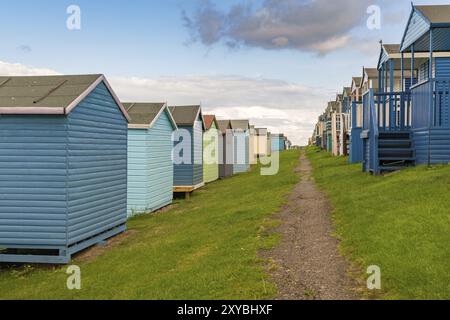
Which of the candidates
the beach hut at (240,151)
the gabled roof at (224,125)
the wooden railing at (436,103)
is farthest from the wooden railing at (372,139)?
the beach hut at (240,151)

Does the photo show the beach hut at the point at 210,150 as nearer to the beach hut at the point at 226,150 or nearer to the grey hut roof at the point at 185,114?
the beach hut at the point at 226,150

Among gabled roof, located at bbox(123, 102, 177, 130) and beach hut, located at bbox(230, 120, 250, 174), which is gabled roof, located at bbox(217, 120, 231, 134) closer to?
beach hut, located at bbox(230, 120, 250, 174)

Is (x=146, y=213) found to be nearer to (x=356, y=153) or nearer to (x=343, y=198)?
(x=343, y=198)

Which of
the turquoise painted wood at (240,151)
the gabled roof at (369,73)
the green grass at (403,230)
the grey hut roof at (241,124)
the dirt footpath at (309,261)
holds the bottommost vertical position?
the dirt footpath at (309,261)

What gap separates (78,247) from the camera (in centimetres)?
1105

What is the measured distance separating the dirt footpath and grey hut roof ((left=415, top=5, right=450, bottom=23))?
8286 mm

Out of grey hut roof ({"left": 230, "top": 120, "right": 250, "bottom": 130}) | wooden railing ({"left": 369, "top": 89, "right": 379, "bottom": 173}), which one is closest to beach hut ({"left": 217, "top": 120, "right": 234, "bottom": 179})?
grey hut roof ({"left": 230, "top": 120, "right": 250, "bottom": 130})

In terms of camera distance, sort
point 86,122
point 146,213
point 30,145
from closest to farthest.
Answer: point 30,145
point 86,122
point 146,213

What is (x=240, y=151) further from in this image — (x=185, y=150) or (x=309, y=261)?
(x=309, y=261)

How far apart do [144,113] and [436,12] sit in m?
11.9

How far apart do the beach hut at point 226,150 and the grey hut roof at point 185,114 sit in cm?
805

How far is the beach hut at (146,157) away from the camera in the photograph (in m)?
16.9
